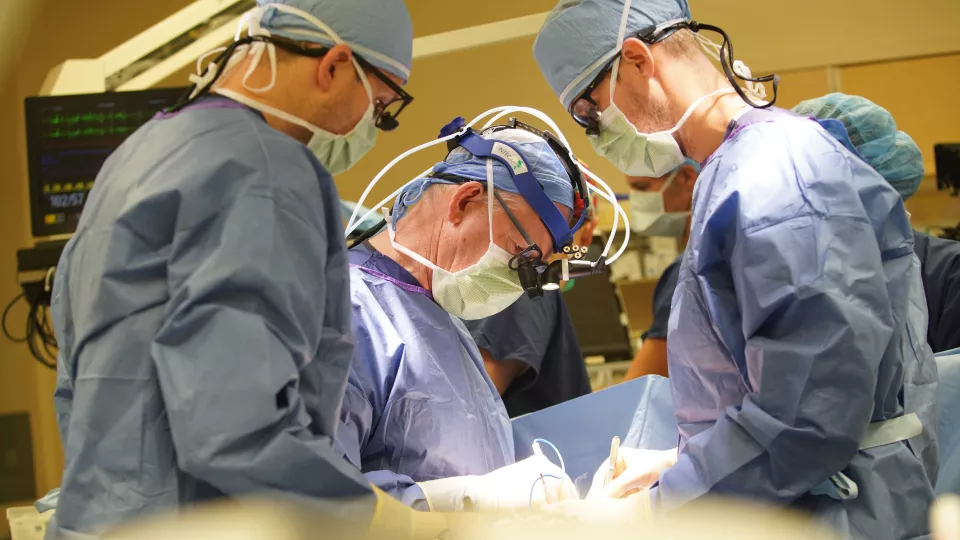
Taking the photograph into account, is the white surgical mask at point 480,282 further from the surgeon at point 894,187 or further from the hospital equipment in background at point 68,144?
the hospital equipment in background at point 68,144

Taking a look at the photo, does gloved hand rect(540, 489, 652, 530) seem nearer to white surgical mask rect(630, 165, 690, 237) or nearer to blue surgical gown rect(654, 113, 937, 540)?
blue surgical gown rect(654, 113, 937, 540)

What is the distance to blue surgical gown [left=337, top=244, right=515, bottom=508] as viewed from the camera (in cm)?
160

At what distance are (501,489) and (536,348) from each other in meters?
0.80

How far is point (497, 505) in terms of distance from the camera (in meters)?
1.60

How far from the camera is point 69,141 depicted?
9.53 ft

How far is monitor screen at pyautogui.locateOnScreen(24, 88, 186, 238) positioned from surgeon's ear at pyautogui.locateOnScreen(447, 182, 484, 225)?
1.48 meters

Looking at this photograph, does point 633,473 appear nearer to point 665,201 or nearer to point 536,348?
point 536,348

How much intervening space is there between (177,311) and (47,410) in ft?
11.0

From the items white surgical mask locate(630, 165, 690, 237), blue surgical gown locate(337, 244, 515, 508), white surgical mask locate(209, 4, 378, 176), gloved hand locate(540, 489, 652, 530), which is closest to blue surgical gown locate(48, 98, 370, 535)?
white surgical mask locate(209, 4, 378, 176)

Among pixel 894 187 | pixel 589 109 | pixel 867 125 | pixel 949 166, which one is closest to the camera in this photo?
pixel 589 109

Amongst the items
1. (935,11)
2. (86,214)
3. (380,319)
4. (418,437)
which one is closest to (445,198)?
(380,319)

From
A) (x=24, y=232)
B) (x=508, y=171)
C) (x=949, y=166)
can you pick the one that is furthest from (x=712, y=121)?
(x=24, y=232)

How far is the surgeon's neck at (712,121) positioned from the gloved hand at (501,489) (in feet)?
2.25

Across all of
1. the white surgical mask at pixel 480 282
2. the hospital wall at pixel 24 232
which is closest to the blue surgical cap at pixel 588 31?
the white surgical mask at pixel 480 282
